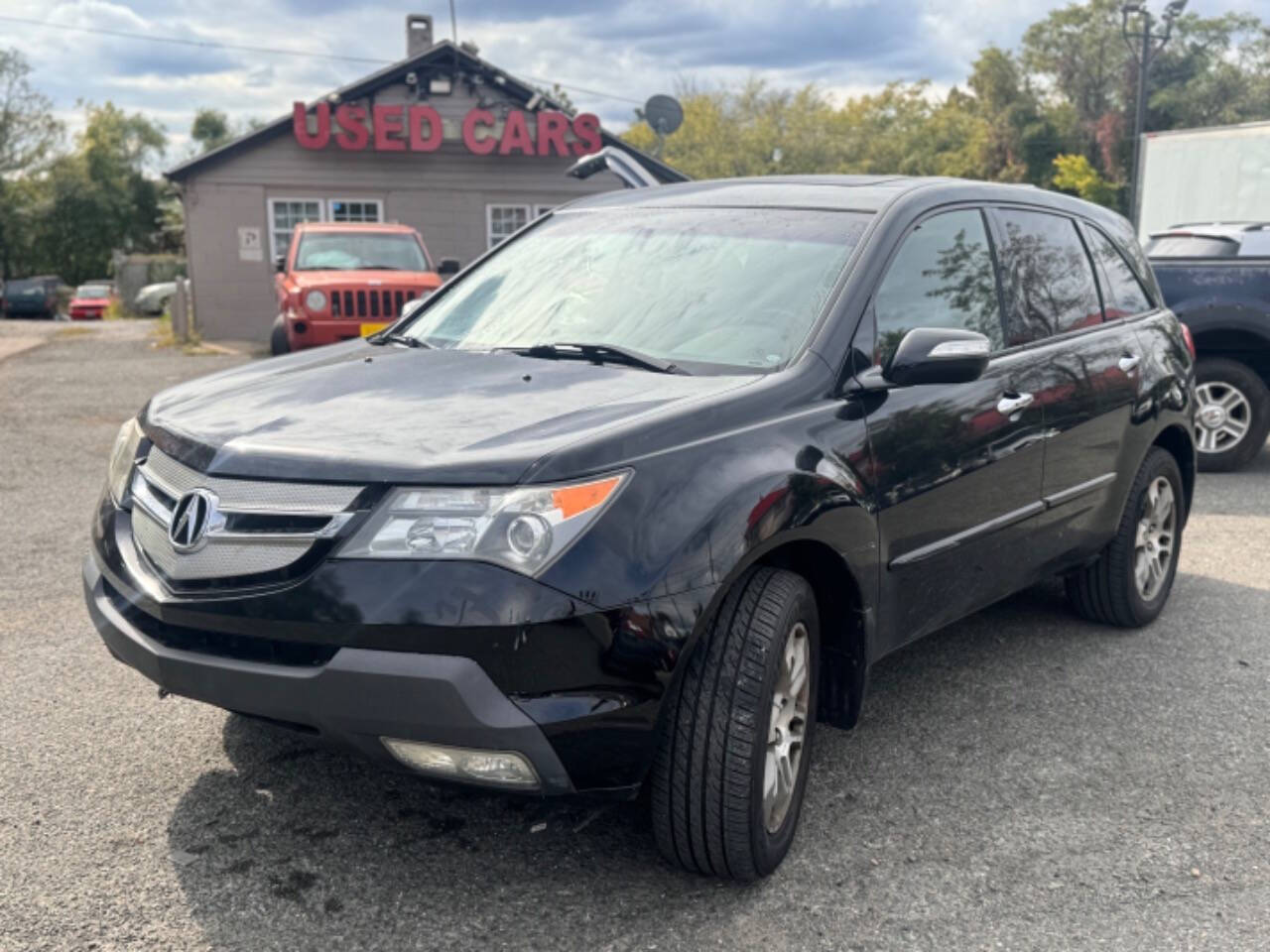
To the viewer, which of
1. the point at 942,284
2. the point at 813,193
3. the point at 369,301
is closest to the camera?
the point at 942,284

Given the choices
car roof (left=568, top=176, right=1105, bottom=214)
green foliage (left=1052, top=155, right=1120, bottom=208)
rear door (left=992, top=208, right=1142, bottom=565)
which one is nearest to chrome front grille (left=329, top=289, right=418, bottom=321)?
car roof (left=568, top=176, right=1105, bottom=214)

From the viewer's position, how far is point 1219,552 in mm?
6461

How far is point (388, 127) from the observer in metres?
21.8

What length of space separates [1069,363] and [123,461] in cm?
306

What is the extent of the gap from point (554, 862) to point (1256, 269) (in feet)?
24.1

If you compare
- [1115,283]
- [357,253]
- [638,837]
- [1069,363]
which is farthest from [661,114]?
[638,837]

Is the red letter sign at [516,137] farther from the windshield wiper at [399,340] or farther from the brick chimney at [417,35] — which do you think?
the windshield wiper at [399,340]

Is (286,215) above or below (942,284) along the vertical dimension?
above

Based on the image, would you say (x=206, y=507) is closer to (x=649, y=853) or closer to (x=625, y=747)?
(x=625, y=747)

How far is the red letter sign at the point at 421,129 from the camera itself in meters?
21.9

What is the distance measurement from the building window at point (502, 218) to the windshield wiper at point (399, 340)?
19.2 m

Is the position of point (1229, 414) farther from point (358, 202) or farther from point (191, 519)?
point (358, 202)

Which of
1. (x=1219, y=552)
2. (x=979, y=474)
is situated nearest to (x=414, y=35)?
(x=1219, y=552)

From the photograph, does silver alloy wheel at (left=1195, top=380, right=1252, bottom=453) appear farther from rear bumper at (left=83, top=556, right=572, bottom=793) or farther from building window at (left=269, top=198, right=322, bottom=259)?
building window at (left=269, top=198, right=322, bottom=259)
